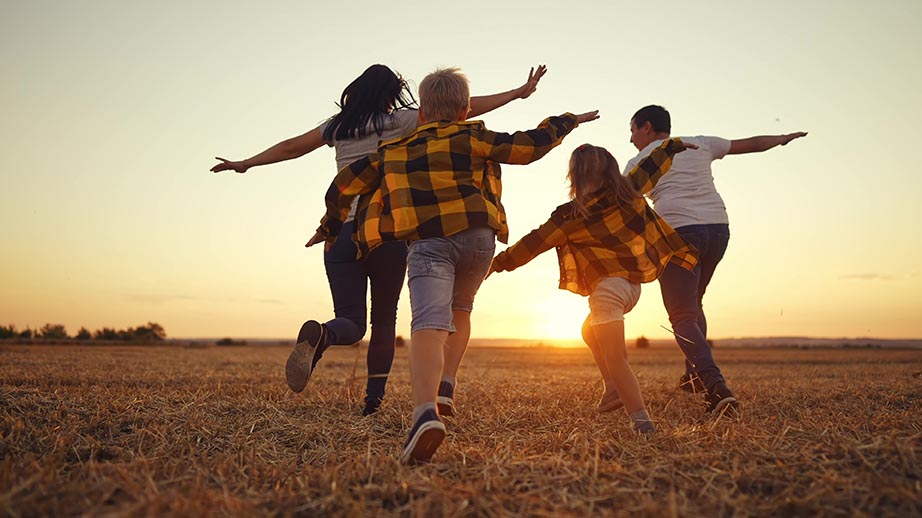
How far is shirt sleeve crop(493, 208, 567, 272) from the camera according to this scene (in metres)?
3.86

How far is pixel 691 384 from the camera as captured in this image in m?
5.07

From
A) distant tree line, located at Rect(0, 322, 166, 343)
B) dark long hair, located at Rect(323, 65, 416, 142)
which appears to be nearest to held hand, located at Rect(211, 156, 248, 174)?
dark long hair, located at Rect(323, 65, 416, 142)

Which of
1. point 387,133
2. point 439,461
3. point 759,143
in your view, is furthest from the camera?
point 759,143

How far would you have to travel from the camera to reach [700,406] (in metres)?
4.79

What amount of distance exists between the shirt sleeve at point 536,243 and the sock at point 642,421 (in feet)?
3.60

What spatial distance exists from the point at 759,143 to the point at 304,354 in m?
4.02

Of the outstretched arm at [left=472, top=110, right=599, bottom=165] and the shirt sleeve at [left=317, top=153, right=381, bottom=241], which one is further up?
the outstretched arm at [left=472, top=110, right=599, bottom=165]

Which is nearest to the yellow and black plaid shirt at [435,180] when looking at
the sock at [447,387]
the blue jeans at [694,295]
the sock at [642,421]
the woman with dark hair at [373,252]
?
the woman with dark hair at [373,252]

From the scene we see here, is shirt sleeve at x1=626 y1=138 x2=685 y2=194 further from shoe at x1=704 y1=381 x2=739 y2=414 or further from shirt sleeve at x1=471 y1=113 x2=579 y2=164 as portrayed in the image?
shoe at x1=704 y1=381 x2=739 y2=414

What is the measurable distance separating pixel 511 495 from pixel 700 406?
10.3ft

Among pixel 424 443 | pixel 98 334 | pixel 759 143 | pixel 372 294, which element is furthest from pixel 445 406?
pixel 98 334

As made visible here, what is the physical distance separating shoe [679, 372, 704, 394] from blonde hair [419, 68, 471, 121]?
2872 millimetres

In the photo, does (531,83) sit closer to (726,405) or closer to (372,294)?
(372,294)

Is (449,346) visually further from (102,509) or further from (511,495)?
(102,509)
